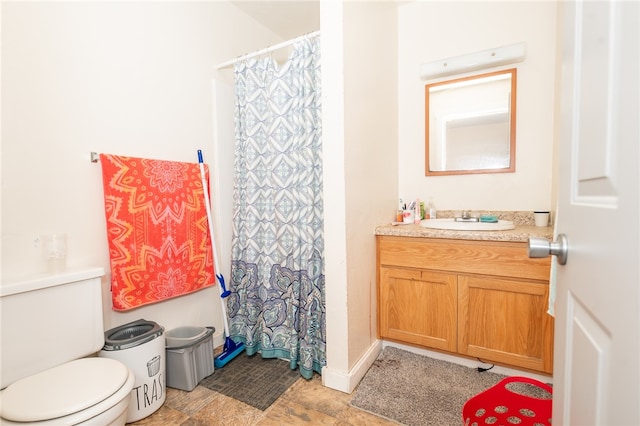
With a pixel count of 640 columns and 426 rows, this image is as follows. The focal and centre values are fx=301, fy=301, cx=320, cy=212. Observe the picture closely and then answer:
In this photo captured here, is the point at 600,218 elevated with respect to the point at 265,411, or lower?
elevated

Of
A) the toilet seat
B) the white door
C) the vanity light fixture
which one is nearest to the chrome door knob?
the white door

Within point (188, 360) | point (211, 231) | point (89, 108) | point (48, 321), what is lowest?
point (188, 360)

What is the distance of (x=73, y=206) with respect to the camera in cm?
143

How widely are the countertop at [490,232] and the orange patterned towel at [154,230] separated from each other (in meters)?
1.18

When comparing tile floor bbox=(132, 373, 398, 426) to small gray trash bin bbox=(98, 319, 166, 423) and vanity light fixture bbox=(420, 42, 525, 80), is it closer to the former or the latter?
small gray trash bin bbox=(98, 319, 166, 423)

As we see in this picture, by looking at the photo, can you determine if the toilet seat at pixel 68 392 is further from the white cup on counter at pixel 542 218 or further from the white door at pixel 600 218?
the white cup on counter at pixel 542 218

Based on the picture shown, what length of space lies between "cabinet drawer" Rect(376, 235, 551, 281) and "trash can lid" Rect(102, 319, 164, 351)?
4.46 ft

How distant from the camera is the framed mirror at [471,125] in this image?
6.68 feet

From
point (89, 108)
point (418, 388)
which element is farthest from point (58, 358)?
point (418, 388)

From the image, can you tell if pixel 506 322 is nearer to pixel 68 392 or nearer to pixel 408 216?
pixel 408 216

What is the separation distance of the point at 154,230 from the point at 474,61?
230cm

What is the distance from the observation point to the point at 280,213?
191 cm

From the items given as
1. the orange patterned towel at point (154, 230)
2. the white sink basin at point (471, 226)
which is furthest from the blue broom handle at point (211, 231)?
the white sink basin at point (471, 226)

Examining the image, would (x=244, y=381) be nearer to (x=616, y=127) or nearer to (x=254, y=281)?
(x=254, y=281)
